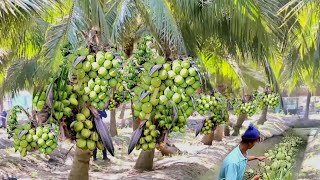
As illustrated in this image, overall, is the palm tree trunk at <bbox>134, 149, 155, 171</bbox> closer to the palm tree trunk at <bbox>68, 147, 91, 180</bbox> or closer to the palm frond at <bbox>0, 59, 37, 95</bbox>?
the palm frond at <bbox>0, 59, 37, 95</bbox>

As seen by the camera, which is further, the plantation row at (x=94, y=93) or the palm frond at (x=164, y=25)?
the palm frond at (x=164, y=25)

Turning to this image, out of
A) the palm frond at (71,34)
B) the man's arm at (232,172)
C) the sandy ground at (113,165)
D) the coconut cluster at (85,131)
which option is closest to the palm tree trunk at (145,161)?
the sandy ground at (113,165)

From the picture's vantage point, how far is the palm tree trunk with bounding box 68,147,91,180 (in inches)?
242

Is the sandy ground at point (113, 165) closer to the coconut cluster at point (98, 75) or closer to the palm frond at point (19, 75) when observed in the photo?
the palm frond at point (19, 75)

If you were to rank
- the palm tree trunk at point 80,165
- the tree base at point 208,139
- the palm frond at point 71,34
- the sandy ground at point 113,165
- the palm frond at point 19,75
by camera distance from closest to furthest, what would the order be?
the palm frond at point 71,34 → the palm tree trunk at point 80,165 → the palm frond at point 19,75 → the sandy ground at point 113,165 → the tree base at point 208,139

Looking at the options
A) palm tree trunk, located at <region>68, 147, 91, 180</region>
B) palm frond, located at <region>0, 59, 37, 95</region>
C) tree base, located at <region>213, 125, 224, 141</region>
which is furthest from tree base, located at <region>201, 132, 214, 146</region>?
palm tree trunk, located at <region>68, 147, 91, 180</region>

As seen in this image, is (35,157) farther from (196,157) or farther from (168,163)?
(196,157)

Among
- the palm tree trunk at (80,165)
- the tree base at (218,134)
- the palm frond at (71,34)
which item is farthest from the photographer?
the tree base at (218,134)

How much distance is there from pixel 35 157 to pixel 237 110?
15.2 ft

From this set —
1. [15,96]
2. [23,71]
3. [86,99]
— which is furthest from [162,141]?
[15,96]

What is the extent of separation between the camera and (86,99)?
120 inches

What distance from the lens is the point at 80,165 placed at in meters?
6.21

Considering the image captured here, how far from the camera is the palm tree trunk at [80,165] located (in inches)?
242

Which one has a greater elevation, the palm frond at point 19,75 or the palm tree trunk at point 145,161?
the palm frond at point 19,75
